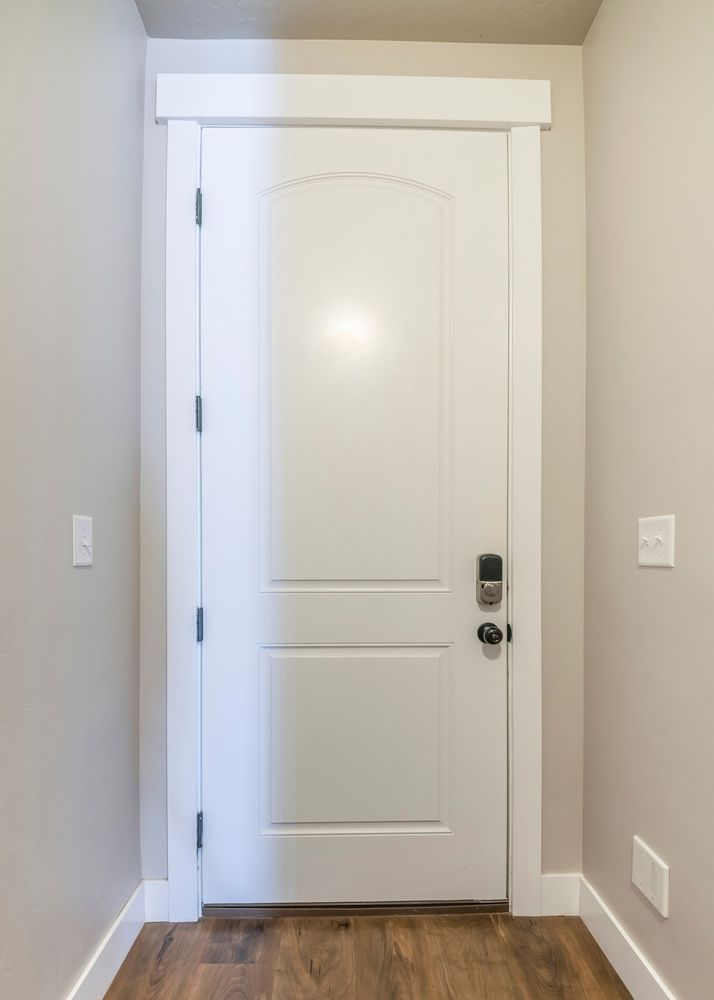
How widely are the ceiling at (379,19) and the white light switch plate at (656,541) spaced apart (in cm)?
140

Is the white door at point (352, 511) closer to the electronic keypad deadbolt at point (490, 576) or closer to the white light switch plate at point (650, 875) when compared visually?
the electronic keypad deadbolt at point (490, 576)

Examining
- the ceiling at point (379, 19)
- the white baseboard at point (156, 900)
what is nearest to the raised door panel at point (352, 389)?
the ceiling at point (379, 19)

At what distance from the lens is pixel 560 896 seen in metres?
1.69

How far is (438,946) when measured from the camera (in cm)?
156

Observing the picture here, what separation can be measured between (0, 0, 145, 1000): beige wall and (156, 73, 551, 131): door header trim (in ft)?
0.54

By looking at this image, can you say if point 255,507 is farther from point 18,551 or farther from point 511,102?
point 511,102

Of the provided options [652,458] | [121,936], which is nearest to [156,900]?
[121,936]

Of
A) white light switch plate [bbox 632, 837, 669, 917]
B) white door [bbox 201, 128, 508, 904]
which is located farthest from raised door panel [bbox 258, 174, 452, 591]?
white light switch plate [bbox 632, 837, 669, 917]

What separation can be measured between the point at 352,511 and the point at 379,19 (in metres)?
1.36

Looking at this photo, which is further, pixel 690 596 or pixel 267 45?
pixel 267 45

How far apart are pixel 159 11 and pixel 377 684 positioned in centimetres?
195

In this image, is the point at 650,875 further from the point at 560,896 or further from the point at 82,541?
the point at 82,541

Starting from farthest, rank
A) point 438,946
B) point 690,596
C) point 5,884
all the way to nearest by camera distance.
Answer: point 438,946
point 690,596
point 5,884

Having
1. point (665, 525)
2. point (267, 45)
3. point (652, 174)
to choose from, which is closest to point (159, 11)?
point (267, 45)
